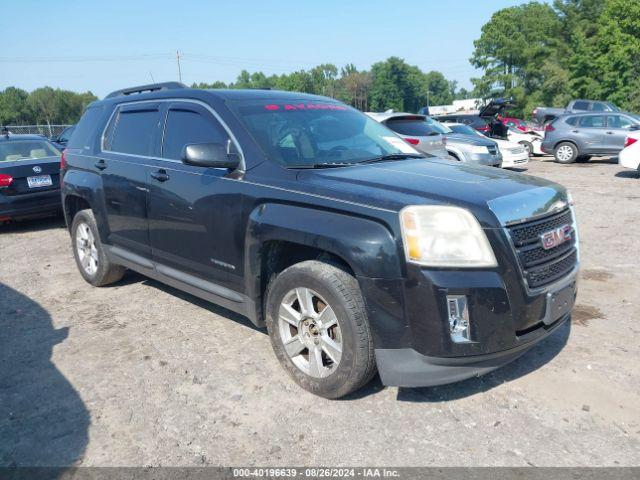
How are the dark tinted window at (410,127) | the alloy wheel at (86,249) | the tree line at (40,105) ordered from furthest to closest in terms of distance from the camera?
the tree line at (40,105) → the dark tinted window at (410,127) → the alloy wheel at (86,249)

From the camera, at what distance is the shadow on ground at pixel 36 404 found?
2.78 m

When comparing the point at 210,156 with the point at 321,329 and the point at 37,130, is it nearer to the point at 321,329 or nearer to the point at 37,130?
the point at 321,329

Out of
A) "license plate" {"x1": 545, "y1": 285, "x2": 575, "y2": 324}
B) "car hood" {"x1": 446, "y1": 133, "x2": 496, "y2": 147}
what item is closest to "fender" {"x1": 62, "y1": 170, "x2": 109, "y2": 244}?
"license plate" {"x1": 545, "y1": 285, "x2": 575, "y2": 324}

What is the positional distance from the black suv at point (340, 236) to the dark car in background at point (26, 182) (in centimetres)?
A: 441

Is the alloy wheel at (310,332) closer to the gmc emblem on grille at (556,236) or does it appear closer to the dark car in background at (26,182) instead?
the gmc emblem on grille at (556,236)

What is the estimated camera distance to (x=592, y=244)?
6531mm

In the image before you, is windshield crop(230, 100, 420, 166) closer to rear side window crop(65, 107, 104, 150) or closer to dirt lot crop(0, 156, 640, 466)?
dirt lot crop(0, 156, 640, 466)

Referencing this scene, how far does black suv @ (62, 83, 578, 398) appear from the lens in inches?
106

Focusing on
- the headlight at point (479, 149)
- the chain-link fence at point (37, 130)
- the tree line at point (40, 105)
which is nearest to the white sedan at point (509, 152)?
the headlight at point (479, 149)

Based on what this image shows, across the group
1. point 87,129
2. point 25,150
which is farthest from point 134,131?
point 25,150

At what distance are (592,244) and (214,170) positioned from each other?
512 cm

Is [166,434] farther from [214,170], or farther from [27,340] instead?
[27,340]

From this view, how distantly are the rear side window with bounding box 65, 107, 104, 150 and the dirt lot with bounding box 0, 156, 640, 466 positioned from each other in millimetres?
1773

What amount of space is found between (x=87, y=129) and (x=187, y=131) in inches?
79.0
